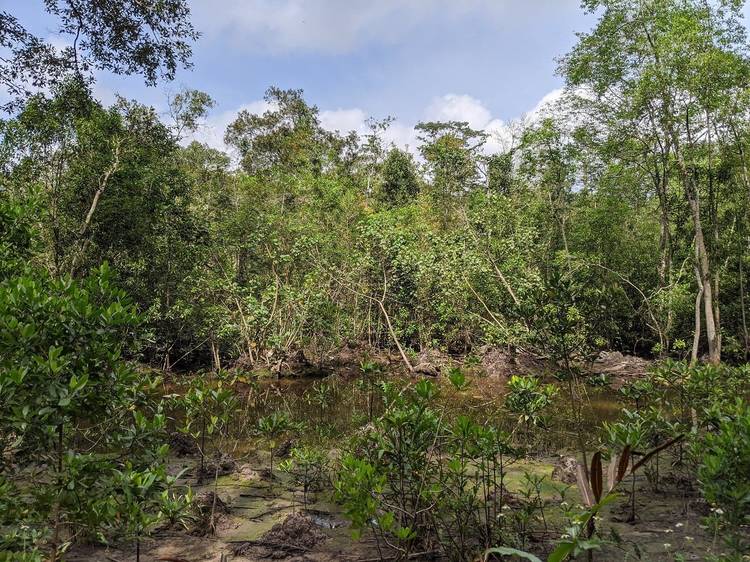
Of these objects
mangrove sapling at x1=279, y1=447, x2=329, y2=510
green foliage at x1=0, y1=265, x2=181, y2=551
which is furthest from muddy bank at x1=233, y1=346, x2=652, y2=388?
green foliage at x1=0, y1=265, x2=181, y2=551

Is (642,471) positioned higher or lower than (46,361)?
lower

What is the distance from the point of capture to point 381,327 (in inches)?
653

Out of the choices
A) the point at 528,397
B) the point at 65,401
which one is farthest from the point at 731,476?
the point at 65,401

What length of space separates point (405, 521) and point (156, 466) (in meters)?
1.86

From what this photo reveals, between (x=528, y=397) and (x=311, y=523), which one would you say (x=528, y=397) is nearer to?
(x=528, y=397)

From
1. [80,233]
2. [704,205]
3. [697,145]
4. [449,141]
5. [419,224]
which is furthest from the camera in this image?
[449,141]

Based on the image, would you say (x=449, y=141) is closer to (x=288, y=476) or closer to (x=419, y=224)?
(x=419, y=224)

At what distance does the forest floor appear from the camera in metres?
3.61

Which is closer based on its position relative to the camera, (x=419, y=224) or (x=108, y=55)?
(x=108, y=55)

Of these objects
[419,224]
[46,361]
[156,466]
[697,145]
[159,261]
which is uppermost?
[697,145]

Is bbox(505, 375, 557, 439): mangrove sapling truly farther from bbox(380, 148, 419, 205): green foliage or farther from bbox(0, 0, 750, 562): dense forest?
bbox(380, 148, 419, 205): green foliage

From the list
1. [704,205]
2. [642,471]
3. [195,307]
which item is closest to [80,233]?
[195,307]

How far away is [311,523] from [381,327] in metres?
12.5

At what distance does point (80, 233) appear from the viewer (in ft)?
39.0
